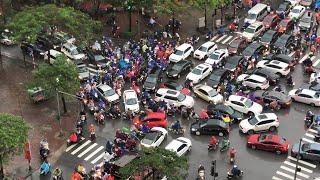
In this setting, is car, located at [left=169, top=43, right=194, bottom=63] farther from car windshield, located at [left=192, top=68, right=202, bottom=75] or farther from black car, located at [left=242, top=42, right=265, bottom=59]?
black car, located at [left=242, top=42, right=265, bottom=59]

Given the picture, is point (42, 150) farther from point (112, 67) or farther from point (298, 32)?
point (298, 32)

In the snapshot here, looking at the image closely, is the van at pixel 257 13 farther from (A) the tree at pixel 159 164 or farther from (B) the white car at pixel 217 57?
(A) the tree at pixel 159 164

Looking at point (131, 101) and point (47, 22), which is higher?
point (47, 22)

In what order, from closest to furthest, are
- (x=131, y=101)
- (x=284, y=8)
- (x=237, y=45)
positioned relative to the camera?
(x=131, y=101), (x=237, y=45), (x=284, y=8)

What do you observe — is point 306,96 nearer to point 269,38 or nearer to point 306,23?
point 269,38

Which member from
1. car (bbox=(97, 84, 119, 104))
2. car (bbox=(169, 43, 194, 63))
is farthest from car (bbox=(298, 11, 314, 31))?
car (bbox=(97, 84, 119, 104))

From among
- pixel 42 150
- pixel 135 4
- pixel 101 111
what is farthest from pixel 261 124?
pixel 135 4

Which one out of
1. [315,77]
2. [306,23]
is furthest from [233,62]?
[306,23]
